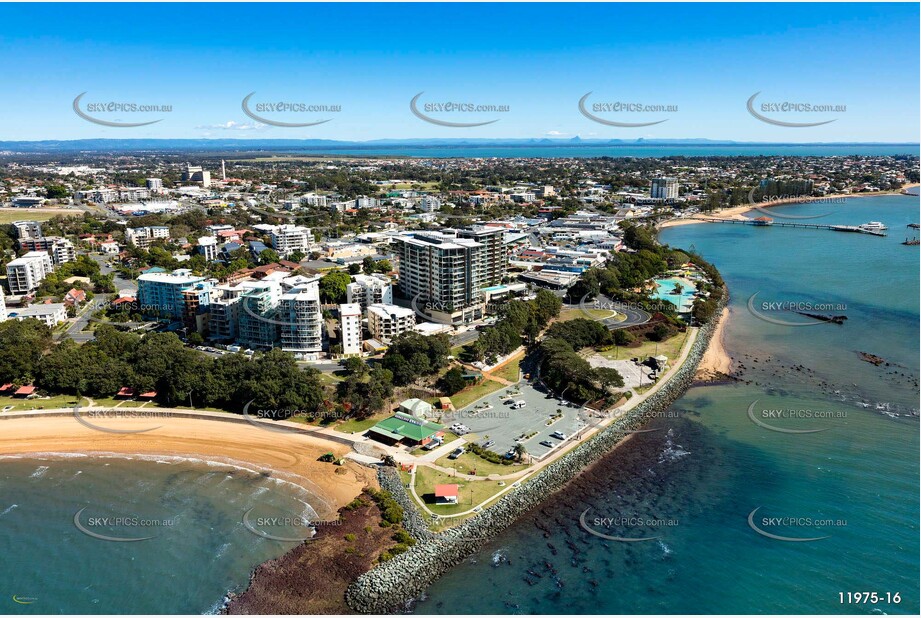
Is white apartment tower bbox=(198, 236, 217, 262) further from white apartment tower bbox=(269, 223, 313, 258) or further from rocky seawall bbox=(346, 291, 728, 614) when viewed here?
rocky seawall bbox=(346, 291, 728, 614)

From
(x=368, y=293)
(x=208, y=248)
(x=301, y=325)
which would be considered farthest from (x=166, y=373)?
(x=208, y=248)

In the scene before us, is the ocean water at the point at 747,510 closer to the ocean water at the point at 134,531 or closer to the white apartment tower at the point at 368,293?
the ocean water at the point at 134,531

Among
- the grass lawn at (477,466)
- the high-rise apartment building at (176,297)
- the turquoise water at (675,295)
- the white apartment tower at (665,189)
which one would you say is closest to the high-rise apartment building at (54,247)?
the high-rise apartment building at (176,297)

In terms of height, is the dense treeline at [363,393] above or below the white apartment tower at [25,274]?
below

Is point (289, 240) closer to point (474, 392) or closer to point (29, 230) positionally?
point (29, 230)

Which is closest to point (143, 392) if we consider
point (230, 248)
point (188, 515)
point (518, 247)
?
point (188, 515)

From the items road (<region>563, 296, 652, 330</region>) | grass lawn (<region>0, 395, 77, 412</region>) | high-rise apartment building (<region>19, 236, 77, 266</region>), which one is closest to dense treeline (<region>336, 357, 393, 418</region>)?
grass lawn (<region>0, 395, 77, 412</region>)

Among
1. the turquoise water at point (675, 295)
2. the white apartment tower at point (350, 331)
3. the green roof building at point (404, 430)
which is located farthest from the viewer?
the turquoise water at point (675, 295)
